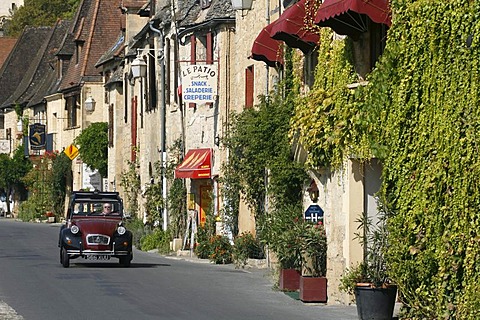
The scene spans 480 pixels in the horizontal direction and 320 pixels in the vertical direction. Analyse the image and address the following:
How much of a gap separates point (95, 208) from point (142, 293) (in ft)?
29.2

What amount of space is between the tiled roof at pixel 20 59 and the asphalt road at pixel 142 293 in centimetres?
6281

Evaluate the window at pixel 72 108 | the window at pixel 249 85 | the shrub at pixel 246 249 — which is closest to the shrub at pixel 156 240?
the window at pixel 249 85

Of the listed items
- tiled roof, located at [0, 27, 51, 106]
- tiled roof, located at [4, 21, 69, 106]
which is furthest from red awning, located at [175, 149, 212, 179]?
tiled roof, located at [0, 27, 51, 106]

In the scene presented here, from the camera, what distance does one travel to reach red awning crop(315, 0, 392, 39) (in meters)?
18.2

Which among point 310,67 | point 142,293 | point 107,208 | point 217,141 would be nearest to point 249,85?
point 217,141

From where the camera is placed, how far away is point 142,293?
21.4 metres

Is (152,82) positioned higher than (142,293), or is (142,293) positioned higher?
(152,82)

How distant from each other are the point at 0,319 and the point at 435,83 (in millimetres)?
6792

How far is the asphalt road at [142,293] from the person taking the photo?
59.5 ft

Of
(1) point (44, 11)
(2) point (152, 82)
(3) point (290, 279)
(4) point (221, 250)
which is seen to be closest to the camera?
(3) point (290, 279)

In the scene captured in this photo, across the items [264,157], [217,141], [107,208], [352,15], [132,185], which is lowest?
[107,208]

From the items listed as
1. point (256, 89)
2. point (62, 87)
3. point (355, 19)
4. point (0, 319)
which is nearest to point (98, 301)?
point (0, 319)

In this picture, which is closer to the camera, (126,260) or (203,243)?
(126,260)

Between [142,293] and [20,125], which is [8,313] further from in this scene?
[20,125]
